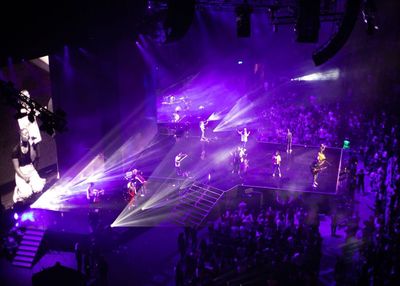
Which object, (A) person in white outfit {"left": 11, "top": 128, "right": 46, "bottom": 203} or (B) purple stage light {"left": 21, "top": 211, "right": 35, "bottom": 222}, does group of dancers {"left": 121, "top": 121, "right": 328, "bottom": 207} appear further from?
(A) person in white outfit {"left": 11, "top": 128, "right": 46, "bottom": 203}

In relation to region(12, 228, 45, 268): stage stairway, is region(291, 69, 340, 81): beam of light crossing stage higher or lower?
higher

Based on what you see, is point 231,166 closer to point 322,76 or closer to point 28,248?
point 28,248

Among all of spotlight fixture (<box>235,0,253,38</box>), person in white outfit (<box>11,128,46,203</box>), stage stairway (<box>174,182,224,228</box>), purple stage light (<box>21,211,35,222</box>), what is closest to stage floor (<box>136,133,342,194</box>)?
stage stairway (<box>174,182,224,228</box>)

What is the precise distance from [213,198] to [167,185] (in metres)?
2.41

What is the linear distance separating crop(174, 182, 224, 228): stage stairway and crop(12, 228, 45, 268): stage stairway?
468cm

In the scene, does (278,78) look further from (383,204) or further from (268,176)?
(383,204)

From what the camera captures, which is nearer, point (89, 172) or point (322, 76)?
point (89, 172)

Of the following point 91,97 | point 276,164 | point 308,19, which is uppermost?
point 308,19

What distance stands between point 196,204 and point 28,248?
596 cm

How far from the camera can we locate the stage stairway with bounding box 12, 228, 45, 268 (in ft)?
37.6

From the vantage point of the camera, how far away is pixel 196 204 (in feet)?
45.7

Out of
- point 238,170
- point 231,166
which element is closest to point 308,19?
point 238,170

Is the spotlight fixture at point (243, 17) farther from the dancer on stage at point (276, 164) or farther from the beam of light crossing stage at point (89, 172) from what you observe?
the beam of light crossing stage at point (89, 172)

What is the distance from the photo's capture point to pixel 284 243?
32.2ft
